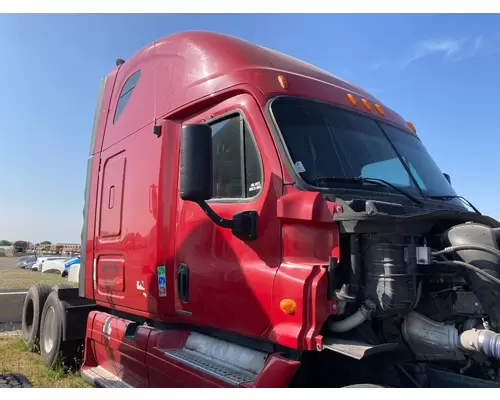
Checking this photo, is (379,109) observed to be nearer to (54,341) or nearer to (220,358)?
(220,358)

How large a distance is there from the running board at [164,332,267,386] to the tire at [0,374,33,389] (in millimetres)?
1085

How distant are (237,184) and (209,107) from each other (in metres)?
0.79

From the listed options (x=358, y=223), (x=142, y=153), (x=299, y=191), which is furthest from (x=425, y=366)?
(x=142, y=153)

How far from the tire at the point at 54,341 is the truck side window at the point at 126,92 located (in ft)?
8.75

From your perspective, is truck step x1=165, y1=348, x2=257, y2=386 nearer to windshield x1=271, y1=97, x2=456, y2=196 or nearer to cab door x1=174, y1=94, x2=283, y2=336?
cab door x1=174, y1=94, x2=283, y2=336

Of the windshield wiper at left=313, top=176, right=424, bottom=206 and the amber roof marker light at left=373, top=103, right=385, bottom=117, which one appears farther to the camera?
the amber roof marker light at left=373, top=103, right=385, bottom=117

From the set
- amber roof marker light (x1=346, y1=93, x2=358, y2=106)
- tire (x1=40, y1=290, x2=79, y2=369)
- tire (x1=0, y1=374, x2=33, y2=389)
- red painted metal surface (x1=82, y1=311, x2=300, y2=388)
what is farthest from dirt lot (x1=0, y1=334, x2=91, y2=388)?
amber roof marker light (x1=346, y1=93, x2=358, y2=106)

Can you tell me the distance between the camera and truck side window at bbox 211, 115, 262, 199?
339cm

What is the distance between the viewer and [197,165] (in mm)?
2955

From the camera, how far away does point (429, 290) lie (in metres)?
3.03

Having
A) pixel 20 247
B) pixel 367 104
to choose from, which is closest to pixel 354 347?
pixel 367 104

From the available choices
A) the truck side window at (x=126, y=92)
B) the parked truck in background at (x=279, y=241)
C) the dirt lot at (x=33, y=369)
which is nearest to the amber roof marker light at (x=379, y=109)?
the parked truck in background at (x=279, y=241)

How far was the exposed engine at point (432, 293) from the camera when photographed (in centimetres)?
269

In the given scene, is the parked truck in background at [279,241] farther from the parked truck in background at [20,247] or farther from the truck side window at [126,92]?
the parked truck in background at [20,247]
